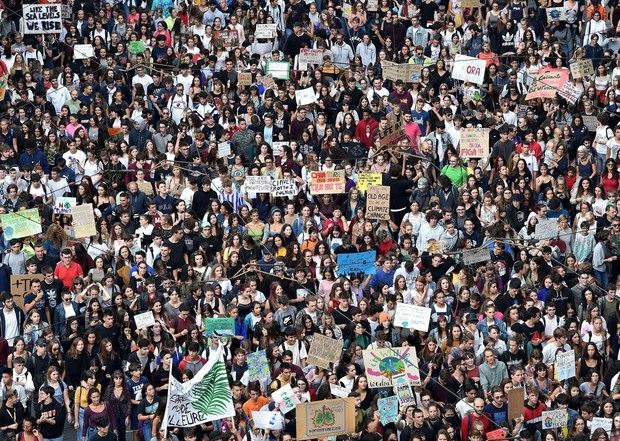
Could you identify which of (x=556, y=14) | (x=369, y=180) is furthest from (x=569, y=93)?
(x=369, y=180)

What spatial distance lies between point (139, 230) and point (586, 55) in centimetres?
851

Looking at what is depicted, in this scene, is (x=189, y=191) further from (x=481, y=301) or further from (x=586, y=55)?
(x=586, y=55)

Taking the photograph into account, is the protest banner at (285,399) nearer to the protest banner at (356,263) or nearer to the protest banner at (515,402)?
the protest banner at (515,402)

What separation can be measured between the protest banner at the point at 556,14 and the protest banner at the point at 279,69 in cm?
456

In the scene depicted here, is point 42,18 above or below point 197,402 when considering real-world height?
above

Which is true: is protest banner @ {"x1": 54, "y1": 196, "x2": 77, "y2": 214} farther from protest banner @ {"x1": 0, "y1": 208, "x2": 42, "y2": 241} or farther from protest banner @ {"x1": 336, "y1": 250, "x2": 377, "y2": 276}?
protest banner @ {"x1": 336, "y1": 250, "x2": 377, "y2": 276}

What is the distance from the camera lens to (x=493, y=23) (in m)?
34.9

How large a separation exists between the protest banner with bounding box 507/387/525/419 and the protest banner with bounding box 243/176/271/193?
6.12m

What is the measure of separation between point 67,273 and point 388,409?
16.6ft

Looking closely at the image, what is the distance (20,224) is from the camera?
95.0 ft

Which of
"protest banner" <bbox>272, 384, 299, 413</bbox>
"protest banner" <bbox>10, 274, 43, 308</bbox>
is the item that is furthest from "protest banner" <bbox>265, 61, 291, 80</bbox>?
"protest banner" <bbox>272, 384, 299, 413</bbox>

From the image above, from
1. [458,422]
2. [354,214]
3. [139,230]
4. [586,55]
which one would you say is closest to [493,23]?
[586,55]

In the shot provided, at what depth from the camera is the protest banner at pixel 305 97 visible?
106 ft

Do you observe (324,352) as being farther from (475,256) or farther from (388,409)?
(475,256)
